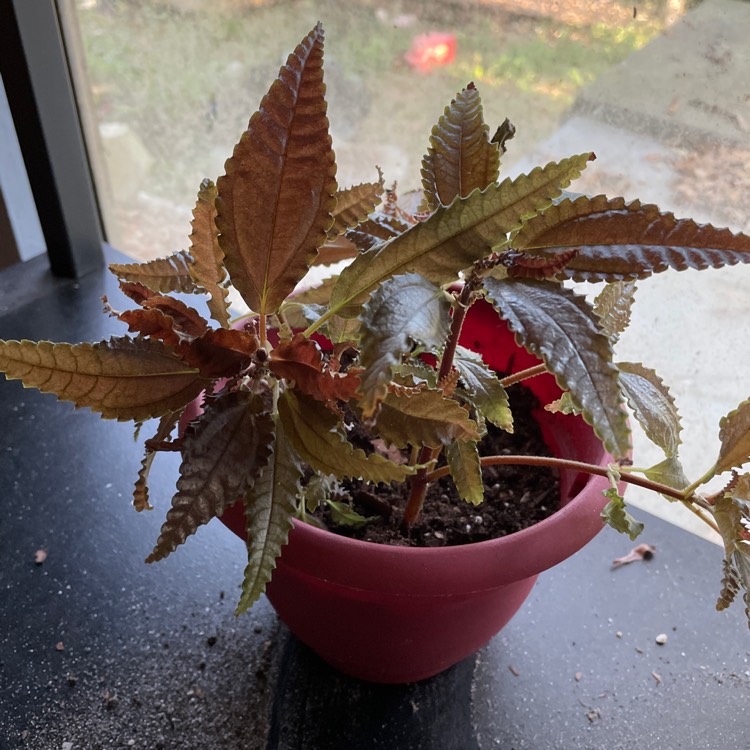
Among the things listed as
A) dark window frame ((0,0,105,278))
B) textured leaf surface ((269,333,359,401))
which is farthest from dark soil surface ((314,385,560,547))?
dark window frame ((0,0,105,278))

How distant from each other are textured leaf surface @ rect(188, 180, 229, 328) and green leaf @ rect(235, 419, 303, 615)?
0.38 feet

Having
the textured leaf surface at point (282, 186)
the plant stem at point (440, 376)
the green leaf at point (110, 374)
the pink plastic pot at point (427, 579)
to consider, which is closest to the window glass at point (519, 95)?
the pink plastic pot at point (427, 579)

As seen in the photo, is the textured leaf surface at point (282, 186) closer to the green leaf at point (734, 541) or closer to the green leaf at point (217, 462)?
the green leaf at point (217, 462)

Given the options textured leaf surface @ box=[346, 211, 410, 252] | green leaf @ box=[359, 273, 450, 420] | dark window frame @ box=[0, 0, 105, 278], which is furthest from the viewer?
dark window frame @ box=[0, 0, 105, 278]

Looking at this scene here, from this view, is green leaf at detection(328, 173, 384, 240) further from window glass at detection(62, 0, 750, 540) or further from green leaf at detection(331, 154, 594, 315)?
window glass at detection(62, 0, 750, 540)

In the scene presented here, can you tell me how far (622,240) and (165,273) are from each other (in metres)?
0.37

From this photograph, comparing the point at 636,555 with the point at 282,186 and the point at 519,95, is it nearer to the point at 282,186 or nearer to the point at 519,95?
the point at 519,95

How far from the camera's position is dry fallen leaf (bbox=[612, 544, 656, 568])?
3.21ft

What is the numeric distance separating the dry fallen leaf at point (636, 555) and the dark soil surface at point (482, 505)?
233 mm

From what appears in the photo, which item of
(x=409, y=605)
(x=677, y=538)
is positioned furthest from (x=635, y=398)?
(x=677, y=538)

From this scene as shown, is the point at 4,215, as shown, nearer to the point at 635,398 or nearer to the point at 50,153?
the point at 50,153

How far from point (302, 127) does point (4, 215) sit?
1.00 metres

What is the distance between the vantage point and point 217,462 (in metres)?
0.53

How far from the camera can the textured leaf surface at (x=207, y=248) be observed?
0.57m
